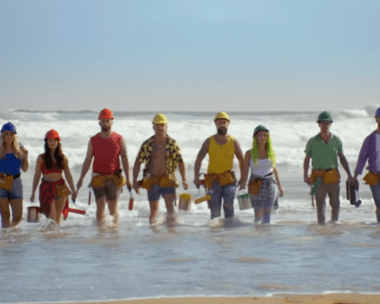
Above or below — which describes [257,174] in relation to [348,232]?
above

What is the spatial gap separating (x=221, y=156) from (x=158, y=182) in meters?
0.92

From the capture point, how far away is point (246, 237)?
28.6ft

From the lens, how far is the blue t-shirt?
30.9 ft

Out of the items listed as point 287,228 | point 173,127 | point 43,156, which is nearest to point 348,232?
point 287,228

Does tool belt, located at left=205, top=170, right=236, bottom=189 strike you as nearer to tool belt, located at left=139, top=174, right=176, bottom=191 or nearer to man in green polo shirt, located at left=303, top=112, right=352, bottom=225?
tool belt, located at left=139, top=174, right=176, bottom=191

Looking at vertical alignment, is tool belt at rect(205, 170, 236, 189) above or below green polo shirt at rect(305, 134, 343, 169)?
below

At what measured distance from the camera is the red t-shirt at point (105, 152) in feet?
31.0

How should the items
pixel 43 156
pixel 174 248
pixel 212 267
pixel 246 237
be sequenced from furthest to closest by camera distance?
pixel 43 156 < pixel 246 237 < pixel 174 248 < pixel 212 267

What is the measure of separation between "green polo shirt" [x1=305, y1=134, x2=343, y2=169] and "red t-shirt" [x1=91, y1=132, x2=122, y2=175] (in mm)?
2613

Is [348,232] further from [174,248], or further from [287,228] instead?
[174,248]

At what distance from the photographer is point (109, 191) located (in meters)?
9.60

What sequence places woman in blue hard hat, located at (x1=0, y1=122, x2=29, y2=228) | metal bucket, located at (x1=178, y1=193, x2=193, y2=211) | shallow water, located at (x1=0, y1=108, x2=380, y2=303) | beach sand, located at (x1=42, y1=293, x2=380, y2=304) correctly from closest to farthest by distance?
beach sand, located at (x1=42, y1=293, x2=380, y2=304) < shallow water, located at (x1=0, y1=108, x2=380, y2=303) < woman in blue hard hat, located at (x1=0, y1=122, x2=29, y2=228) < metal bucket, located at (x1=178, y1=193, x2=193, y2=211)

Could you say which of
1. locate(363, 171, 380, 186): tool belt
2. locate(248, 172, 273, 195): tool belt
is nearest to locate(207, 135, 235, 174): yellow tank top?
locate(248, 172, 273, 195): tool belt

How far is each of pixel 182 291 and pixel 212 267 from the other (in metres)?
0.96
